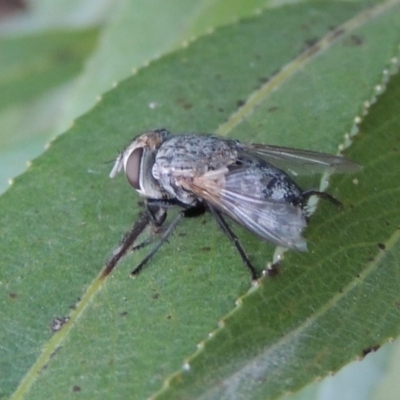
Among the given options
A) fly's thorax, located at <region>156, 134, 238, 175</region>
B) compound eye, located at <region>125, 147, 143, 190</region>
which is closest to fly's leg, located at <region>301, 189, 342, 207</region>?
fly's thorax, located at <region>156, 134, 238, 175</region>

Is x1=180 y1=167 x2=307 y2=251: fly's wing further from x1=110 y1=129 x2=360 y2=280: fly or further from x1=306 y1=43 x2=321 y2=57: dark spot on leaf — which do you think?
x1=306 y1=43 x2=321 y2=57: dark spot on leaf

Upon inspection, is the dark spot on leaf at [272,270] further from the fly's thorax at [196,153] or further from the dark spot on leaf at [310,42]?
the dark spot on leaf at [310,42]

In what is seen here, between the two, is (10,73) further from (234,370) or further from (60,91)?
(234,370)

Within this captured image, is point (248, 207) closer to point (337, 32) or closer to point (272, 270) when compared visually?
point (272, 270)

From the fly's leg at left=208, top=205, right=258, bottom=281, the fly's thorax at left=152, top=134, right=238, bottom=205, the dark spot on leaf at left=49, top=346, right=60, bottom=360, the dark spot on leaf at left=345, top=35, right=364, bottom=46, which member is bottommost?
the dark spot on leaf at left=345, top=35, right=364, bottom=46

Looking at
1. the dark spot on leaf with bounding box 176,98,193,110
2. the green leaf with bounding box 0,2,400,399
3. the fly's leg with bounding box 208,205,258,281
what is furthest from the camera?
the dark spot on leaf with bounding box 176,98,193,110

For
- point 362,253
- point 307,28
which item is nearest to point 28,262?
point 362,253

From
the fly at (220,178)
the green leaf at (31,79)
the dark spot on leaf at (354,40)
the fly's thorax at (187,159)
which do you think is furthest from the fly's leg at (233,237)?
the green leaf at (31,79)
